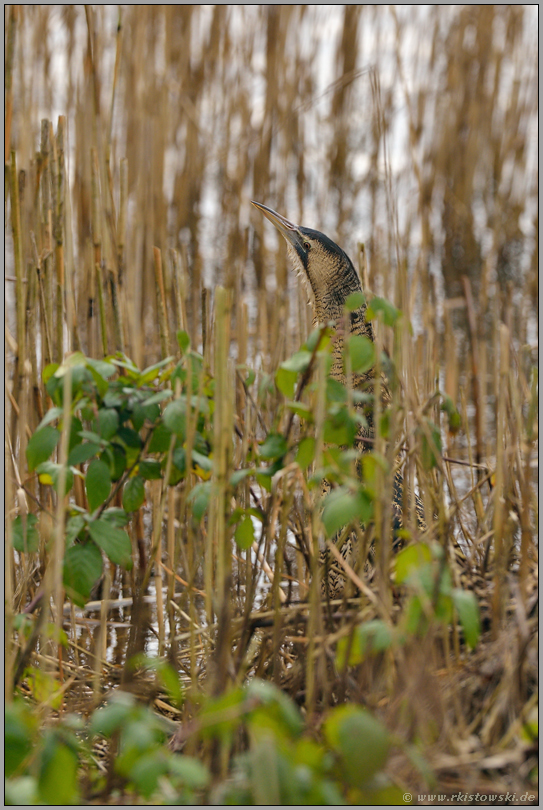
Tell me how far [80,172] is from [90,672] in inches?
143

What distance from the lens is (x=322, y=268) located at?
2.45 metres

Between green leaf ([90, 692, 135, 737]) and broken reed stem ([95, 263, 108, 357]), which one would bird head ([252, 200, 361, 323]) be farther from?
green leaf ([90, 692, 135, 737])

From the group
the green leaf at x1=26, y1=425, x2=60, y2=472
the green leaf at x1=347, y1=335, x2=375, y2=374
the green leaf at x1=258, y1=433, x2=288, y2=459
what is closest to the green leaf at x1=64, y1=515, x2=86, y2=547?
the green leaf at x1=26, y1=425, x2=60, y2=472

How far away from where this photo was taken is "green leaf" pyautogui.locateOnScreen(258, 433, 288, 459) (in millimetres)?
1514

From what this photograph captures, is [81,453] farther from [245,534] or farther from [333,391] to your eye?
[333,391]

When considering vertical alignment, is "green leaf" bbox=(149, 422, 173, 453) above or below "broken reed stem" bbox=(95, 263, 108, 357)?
below

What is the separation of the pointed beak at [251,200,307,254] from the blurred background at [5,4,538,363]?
1461 mm

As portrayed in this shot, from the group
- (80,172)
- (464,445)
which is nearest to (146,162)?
(80,172)

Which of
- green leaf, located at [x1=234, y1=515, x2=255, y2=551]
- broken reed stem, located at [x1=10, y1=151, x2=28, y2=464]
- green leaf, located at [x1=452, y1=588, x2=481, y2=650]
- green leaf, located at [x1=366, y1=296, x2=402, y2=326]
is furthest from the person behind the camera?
broken reed stem, located at [x1=10, y1=151, x2=28, y2=464]

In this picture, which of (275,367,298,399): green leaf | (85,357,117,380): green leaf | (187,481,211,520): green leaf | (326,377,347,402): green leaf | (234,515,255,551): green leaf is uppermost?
(85,357,117,380): green leaf

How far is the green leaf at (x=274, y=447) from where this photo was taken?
4.97 feet

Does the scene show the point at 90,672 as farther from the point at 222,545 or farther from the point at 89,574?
the point at 222,545

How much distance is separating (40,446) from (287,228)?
1.26 m

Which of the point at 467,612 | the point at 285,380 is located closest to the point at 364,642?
the point at 467,612
